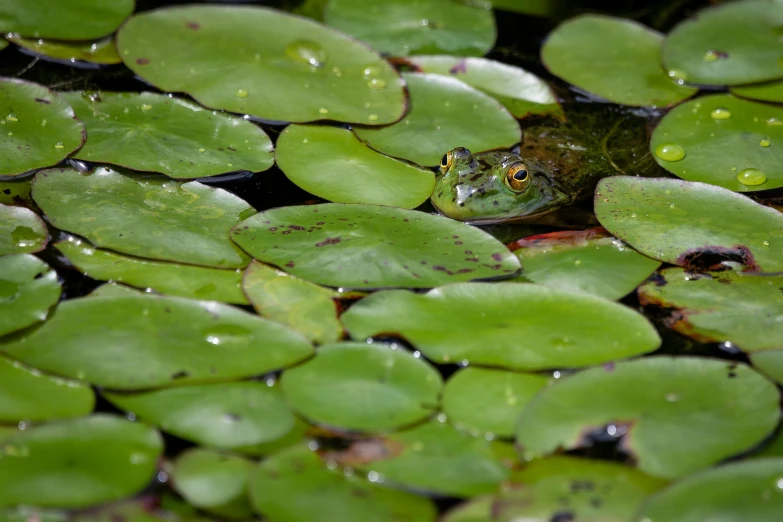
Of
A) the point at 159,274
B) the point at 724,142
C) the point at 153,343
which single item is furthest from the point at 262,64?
the point at 724,142

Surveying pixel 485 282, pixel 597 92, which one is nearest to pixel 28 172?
pixel 485 282

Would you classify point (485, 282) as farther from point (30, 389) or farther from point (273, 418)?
point (30, 389)

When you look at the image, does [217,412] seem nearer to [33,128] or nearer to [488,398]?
[488,398]

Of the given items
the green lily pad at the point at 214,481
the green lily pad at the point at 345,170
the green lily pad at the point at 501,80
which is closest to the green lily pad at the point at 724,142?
the green lily pad at the point at 501,80

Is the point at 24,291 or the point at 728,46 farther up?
the point at 728,46

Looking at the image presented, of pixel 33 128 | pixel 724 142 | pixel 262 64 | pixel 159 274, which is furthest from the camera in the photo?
pixel 262 64
